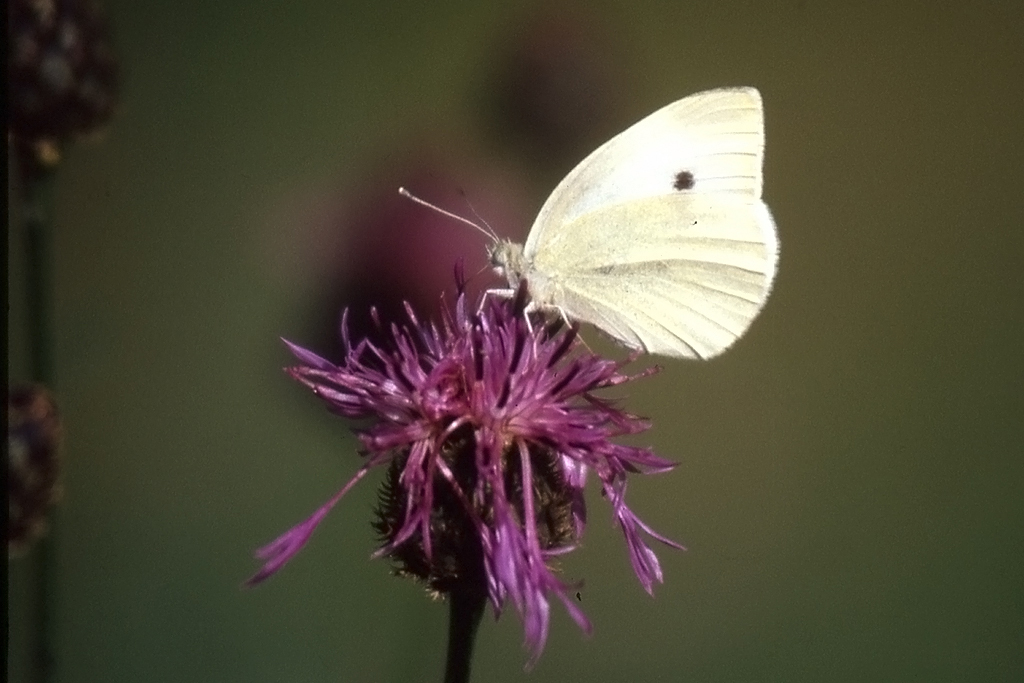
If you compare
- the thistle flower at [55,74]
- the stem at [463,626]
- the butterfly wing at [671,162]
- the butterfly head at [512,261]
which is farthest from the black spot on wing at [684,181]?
the thistle flower at [55,74]

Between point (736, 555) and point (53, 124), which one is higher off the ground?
point (53, 124)

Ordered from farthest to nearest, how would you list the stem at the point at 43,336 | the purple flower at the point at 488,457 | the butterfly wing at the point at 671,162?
the stem at the point at 43,336 < the butterfly wing at the point at 671,162 < the purple flower at the point at 488,457

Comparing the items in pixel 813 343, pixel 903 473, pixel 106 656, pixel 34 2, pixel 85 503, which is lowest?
pixel 106 656

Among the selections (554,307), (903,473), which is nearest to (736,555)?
(903,473)

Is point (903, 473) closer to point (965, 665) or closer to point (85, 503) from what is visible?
point (965, 665)

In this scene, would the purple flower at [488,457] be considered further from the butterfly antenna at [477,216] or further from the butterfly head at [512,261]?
the butterfly antenna at [477,216]

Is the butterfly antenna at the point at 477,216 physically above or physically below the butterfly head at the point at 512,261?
below

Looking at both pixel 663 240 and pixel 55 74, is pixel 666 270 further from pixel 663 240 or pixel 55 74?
pixel 55 74
